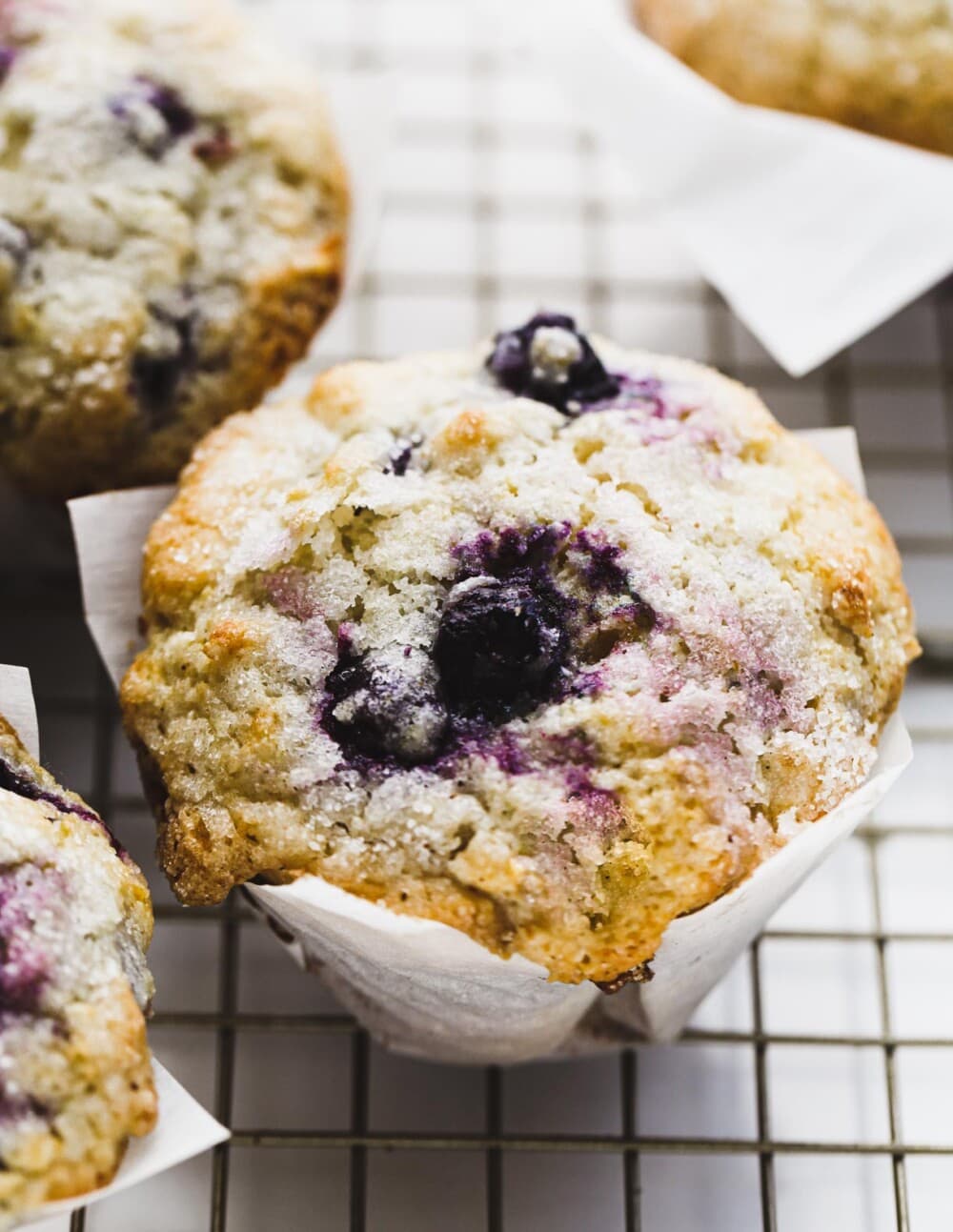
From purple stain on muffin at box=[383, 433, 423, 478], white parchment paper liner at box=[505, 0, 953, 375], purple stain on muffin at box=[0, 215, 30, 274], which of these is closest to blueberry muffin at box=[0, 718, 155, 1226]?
purple stain on muffin at box=[383, 433, 423, 478]

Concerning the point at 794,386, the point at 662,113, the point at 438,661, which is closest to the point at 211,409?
the point at 438,661

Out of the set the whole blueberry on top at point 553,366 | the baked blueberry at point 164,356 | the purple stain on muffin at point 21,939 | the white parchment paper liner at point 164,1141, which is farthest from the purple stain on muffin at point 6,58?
the white parchment paper liner at point 164,1141

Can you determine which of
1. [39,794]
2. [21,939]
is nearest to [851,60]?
[39,794]

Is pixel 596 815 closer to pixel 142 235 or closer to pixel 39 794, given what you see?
pixel 39 794

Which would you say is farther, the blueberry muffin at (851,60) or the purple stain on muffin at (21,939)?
the blueberry muffin at (851,60)

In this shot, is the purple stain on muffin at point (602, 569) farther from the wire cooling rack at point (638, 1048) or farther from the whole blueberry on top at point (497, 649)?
the wire cooling rack at point (638, 1048)

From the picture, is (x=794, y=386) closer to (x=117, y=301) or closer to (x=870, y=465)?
(x=870, y=465)
